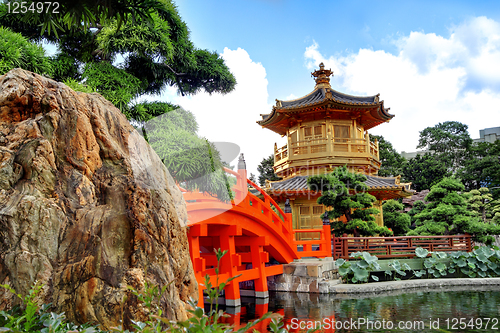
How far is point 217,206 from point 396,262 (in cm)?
722

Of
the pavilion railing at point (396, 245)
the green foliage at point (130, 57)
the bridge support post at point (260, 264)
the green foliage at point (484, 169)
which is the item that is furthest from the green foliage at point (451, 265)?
the green foliage at point (484, 169)

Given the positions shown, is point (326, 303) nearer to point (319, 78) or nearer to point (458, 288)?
point (458, 288)

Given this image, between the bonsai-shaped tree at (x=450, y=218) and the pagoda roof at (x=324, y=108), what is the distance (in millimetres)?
4305

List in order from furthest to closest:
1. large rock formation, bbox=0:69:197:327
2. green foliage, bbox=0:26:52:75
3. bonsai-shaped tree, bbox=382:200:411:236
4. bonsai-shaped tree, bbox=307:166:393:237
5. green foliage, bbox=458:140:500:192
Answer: green foliage, bbox=458:140:500:192 → bonsai-shaped tree, bbox=382:200:411:236 → bonsai-shaped tree, bbox=307:166:393:237 → green foliage, bbox=0:26:52:75 → large rock formation, bbox=0:69:197:327

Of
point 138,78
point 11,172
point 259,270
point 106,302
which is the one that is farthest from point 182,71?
point 106,302

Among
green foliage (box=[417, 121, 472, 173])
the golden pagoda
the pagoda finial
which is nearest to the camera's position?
the golden pagoda

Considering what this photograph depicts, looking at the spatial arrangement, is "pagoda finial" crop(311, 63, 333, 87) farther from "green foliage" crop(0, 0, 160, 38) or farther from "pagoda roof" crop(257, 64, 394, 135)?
"green foliage" crop(0, 0, 160, 38)

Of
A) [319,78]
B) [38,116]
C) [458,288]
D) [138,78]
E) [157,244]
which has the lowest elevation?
[458,288]

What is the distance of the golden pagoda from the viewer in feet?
49.1

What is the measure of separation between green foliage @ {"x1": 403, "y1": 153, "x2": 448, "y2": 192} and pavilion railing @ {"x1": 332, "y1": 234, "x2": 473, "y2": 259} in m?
15.4

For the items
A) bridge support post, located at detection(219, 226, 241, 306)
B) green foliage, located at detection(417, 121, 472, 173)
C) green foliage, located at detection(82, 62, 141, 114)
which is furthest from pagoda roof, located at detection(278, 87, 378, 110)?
green foliage, located at detection(417, 121, 472, 173)

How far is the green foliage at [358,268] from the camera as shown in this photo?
10.3 m

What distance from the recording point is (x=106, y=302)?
100 inches

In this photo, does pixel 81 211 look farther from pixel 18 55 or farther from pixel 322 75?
pixel 322 75
